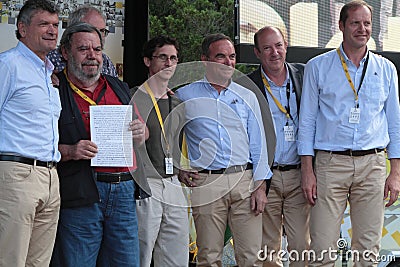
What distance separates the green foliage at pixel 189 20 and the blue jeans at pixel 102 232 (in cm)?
886

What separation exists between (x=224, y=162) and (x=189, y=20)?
8644 millimetres

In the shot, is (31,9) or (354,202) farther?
(354,202)

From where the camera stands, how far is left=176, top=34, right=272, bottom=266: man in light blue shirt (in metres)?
4.48

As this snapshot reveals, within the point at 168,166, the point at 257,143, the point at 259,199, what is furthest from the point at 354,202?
the point at 168,166

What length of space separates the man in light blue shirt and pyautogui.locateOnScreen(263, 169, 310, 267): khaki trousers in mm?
177

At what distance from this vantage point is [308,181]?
4.48m

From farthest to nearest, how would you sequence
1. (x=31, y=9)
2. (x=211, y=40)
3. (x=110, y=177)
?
(x=211, y=40) < (x=110, y=177) < (x=31, y=9)

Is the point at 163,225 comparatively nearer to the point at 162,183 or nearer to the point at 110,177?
the point at 162,183

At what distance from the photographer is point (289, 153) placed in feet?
15.3

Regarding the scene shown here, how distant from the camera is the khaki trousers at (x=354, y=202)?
4.39 meters

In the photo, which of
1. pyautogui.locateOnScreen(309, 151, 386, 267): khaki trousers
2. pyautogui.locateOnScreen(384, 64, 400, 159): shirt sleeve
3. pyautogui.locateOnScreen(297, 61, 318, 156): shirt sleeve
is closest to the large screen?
pyautogui.locateOnScreen(297, 61, 318, 156): shirt sleeve

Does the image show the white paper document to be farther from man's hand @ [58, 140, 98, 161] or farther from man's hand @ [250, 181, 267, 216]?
man's hand @ [250, 181, 267, 216]

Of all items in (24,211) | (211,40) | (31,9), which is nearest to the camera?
(24,211)

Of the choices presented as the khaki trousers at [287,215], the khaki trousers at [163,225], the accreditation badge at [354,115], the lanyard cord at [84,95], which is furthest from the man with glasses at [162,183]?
the accreditation badge at [354,115]
